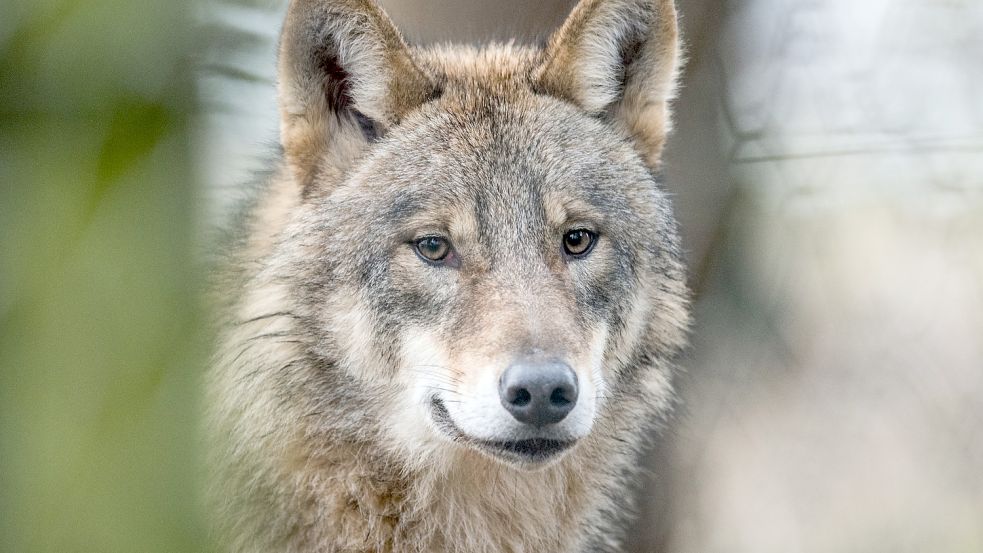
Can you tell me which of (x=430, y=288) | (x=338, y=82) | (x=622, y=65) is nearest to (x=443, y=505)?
(x=430, y=288)

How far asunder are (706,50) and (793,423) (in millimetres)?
1663

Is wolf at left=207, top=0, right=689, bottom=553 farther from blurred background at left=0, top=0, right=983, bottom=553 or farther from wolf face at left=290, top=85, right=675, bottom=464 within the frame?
blurred background at left=0, top=0, right=983, bottom=553

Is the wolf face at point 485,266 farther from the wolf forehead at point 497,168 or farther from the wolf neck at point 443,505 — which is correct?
the wolf neck at point 443,505

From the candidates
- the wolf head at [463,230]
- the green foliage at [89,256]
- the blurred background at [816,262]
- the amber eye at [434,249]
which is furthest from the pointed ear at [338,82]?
the green foliage at [89,256]

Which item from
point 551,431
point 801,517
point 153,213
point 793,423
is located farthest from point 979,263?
point 153,213

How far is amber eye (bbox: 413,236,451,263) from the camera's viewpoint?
247 centimetres

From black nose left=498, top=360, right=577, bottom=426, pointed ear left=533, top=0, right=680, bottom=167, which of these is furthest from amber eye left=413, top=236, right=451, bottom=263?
pointed ear left=533, top=0, right=680, bottom=167

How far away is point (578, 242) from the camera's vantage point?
2.56m

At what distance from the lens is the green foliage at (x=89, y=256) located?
512 mm

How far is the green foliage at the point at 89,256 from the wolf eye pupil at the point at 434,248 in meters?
1.90

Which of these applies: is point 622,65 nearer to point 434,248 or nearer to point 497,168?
point 497,168

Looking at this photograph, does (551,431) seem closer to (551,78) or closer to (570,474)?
(570,474)

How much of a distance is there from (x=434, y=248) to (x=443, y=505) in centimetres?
70

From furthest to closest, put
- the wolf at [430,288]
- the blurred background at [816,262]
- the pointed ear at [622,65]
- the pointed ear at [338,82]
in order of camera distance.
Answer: the blurred background at [816,262] → the pointed ear at [622,65] → the pointed ear at [338,82] → the wolf at [430,288]
